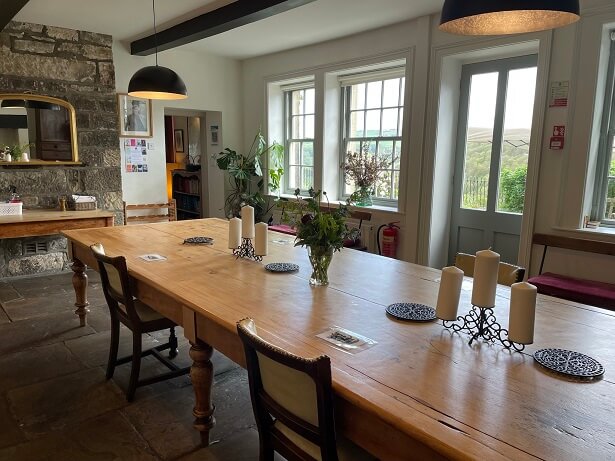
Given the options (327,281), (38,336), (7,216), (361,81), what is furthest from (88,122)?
(327,281)

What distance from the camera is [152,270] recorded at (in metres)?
2.36

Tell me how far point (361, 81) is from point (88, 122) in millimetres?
3072

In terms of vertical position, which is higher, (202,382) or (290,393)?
(290,393)

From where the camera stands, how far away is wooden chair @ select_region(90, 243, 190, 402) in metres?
2.36

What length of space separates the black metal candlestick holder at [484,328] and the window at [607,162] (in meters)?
2.62

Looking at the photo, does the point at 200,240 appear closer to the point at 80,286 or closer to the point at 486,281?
the point at 80,286

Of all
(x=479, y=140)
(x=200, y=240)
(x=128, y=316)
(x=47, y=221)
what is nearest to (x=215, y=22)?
(x=200, y=240)

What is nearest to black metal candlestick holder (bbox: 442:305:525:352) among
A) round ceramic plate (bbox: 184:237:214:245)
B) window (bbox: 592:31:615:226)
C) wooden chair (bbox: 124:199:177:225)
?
round ceramic plate (bbox: 184:237:214:245)

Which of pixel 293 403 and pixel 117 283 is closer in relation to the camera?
pixel 293 403

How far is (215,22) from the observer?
4223 millimetres

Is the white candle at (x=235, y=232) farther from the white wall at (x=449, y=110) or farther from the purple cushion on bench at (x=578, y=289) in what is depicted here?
the white wall at (x=449, y=110)

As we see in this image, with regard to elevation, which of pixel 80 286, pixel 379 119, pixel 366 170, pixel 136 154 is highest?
pixel 379 119

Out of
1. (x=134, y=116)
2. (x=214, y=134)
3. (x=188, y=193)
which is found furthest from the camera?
(x=188, y=193)

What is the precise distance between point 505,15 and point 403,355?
130cm
